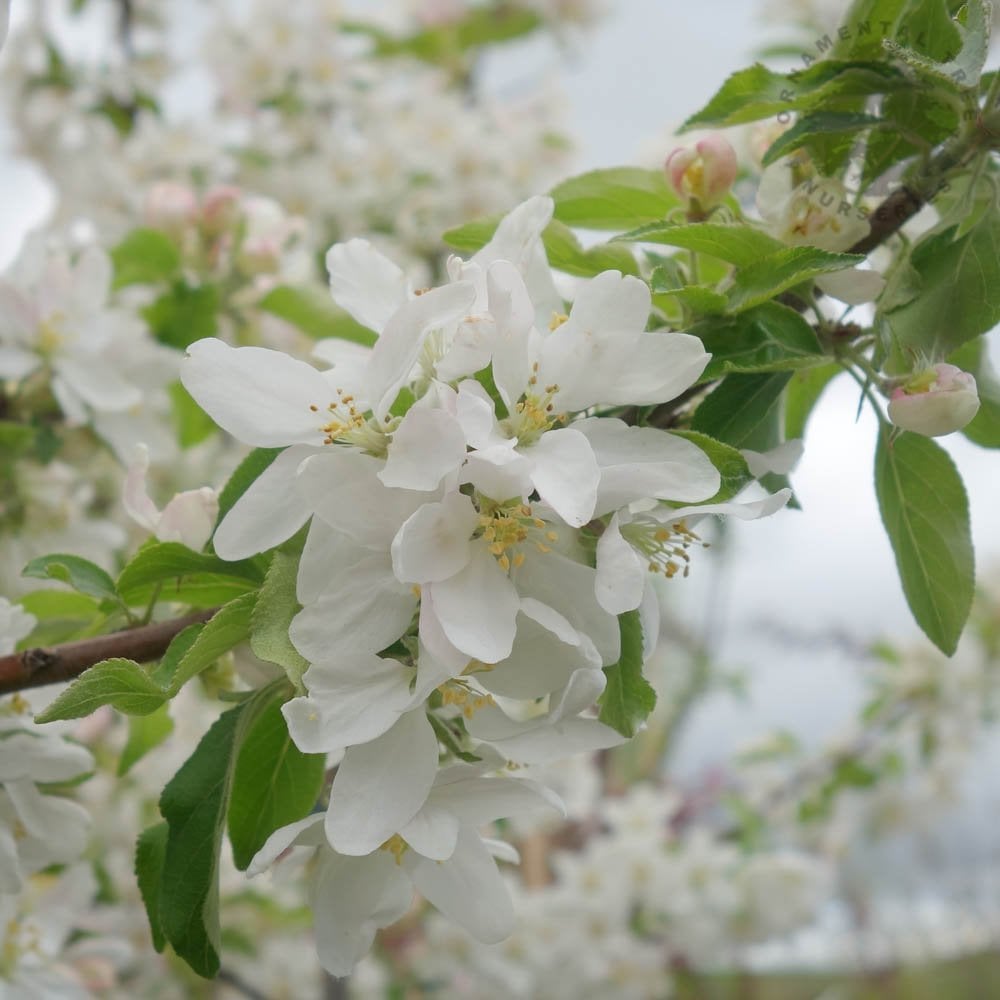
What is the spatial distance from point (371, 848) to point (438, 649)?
100 mm

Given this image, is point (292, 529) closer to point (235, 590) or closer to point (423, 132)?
point (235, 590)

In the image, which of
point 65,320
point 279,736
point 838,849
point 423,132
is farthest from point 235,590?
point 838,849

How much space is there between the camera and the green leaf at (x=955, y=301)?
577 millimetres

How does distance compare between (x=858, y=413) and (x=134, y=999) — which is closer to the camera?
(x=858, y=413)

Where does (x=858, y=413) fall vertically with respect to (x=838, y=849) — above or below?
above

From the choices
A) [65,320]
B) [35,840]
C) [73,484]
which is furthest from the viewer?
[73,484]

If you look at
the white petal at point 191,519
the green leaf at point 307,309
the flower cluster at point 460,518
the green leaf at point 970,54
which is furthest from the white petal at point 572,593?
the green leaf at point 307,309

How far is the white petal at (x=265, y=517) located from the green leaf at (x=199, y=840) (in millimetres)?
95

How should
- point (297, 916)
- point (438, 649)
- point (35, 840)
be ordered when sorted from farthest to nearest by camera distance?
1. point (297, 916)
2. point (35, 840)
3. point (438, 649)

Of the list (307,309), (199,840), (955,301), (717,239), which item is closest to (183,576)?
(199,840)

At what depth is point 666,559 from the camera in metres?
0.59

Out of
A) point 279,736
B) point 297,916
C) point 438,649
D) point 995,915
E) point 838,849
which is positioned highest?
point 438,649

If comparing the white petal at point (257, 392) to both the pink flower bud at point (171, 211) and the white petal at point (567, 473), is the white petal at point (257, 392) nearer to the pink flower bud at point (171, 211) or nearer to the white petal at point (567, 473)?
the white petal at point (567, 473)

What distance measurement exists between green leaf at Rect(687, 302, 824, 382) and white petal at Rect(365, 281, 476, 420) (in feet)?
0.45
